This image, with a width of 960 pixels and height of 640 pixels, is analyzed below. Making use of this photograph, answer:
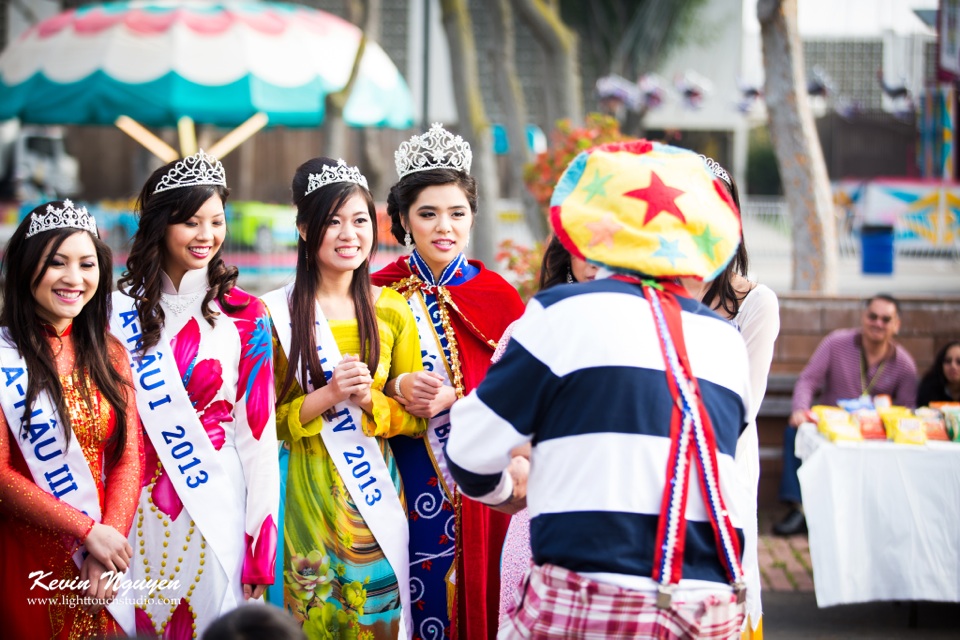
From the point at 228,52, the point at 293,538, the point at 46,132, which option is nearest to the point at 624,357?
the point at 293,538

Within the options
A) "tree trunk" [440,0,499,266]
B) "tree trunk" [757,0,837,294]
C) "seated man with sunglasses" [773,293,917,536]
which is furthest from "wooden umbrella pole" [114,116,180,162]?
"seated man with sunglasses" [773,293,917,536]

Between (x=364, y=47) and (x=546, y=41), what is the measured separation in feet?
10.0

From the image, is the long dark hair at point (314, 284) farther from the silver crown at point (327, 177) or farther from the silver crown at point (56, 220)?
the silver crown at point (56, 220)

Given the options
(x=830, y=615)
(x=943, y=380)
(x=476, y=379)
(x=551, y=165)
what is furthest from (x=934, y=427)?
(x=551, y=165)

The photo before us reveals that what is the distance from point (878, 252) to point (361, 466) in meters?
13.6

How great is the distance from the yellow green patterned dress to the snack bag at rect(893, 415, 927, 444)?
2796mm

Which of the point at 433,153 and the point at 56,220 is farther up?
the point at 433,153

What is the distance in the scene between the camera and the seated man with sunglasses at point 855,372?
20.1 ft

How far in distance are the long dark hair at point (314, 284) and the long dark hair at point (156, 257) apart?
0.67ft

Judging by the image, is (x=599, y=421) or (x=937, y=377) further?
(x=937, y=377)

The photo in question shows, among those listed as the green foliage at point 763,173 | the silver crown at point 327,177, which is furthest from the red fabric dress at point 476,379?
the green foliage at point 763,173

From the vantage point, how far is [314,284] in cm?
329

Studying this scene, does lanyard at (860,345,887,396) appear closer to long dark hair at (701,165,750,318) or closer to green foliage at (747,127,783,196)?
long dark hair at (701,165,750,318)

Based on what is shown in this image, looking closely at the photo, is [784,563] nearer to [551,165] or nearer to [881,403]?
[881,403]
